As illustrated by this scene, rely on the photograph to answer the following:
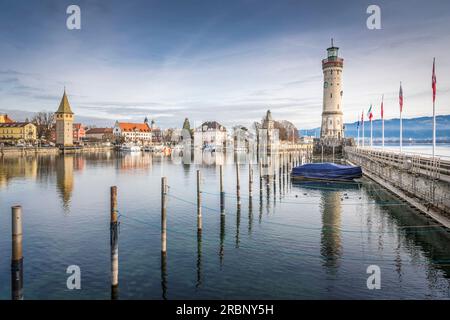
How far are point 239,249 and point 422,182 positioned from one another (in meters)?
19.6

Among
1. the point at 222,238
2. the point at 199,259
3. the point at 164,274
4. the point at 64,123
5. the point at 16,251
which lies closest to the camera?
the point at 16,251

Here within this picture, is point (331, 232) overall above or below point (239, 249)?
above

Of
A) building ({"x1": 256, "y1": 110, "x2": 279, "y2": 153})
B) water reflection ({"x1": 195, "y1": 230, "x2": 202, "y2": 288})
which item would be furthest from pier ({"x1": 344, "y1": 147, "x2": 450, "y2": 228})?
building ({"x1": 256, "y1": 110, "x2": 279, "y2": 153})

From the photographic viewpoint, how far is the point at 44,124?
7515 inches

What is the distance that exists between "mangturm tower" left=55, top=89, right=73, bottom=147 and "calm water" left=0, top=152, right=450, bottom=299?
12906 centimetres

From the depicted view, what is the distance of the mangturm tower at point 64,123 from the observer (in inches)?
6294

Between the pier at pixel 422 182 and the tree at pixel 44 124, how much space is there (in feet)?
563

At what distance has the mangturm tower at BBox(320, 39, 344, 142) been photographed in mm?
104562

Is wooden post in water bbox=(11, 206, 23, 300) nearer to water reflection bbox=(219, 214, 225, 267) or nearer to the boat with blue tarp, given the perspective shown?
water reflection bbox=(219, 214, 225, 267)

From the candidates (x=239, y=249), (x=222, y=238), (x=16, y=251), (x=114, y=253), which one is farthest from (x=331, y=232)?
(x=16, y=251)

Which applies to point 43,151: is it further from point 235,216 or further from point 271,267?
point 271,267

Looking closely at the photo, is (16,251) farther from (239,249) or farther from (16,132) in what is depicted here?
(16,132)

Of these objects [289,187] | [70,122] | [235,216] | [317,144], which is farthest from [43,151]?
[235,216]
